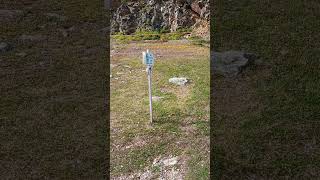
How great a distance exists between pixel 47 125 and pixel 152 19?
54.6ft

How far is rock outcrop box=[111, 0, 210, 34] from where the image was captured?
100 ft

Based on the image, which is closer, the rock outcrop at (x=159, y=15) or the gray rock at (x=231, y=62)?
the gray rock at (x=231, y=62)

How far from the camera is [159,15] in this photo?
1217 inches

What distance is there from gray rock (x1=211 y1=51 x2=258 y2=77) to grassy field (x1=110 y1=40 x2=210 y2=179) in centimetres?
49

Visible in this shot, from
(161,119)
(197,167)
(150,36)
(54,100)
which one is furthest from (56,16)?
(197,167)

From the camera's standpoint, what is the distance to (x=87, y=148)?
14.5 metres

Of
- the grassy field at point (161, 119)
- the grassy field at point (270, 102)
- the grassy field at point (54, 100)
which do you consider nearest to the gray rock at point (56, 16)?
the grassy field at point (54, 100)

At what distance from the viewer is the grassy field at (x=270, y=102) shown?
13422 millimetres

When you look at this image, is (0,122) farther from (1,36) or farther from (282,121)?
(1,36)

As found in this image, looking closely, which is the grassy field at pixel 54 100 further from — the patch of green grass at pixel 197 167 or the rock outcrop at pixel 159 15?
the patch of green grass at pixel 197 167

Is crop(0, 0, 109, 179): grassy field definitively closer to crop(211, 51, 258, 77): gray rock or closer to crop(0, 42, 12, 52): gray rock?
crop(0, 42, 12, 52): gray rock

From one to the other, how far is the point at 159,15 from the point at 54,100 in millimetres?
14513

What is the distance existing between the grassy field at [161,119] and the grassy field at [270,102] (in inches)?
22.1

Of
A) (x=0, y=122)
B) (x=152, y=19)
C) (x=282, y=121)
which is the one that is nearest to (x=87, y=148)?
(x=0, y=122)
